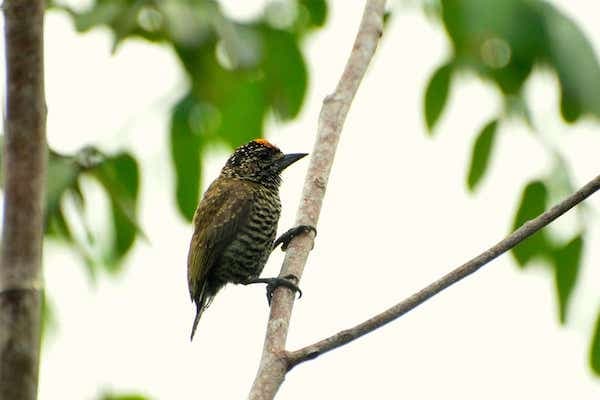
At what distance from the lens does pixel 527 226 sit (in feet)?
7.99

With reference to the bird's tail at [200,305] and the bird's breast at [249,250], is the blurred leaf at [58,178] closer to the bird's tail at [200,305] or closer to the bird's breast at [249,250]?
the bird's tail at [200,305]

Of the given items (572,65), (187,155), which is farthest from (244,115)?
(572,65)

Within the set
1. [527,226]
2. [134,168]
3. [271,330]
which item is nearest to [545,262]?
[527,226]

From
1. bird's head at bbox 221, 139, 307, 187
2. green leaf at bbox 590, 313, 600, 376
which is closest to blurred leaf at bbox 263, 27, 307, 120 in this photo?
Result: green leaf at bbox 590, 313, 600, 376

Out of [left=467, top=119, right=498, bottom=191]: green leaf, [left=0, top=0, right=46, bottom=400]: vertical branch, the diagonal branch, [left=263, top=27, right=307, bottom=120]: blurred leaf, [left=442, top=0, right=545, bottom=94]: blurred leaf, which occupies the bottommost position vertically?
[left=0, top=0, right=46, bottom=400]: vertical branch

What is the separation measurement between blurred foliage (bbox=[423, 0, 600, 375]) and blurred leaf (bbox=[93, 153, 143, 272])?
0.97 metres

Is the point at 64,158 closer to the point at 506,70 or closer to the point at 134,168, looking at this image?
the point at 134,168

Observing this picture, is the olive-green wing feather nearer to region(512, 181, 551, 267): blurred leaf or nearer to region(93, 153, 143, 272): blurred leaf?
region(93, 153, 143, 272): blurred leaf

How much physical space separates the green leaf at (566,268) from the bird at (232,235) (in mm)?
1798

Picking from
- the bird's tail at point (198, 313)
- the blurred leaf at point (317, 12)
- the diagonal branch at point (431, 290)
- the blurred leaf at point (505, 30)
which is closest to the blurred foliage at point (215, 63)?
the blurred leaf at point (317, 12)

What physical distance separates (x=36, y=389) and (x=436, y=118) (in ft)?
7.47

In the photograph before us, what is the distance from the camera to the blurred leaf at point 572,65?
2.75m

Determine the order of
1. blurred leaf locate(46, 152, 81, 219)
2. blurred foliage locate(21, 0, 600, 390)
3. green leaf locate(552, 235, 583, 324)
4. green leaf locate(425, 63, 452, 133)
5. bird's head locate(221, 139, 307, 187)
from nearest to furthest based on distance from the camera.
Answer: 1. blurred leaf locate(46, 152, 81, 219)
2. blurred foliage locate(21, 0, 600, 390)
3. green leaf locate(552, 235, 583, 324)
4. green leaf locate(425, 63, 452, 133)
5. bird's head locate(221, 139, 307, 187)

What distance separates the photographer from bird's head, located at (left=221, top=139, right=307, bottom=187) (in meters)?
5.22
